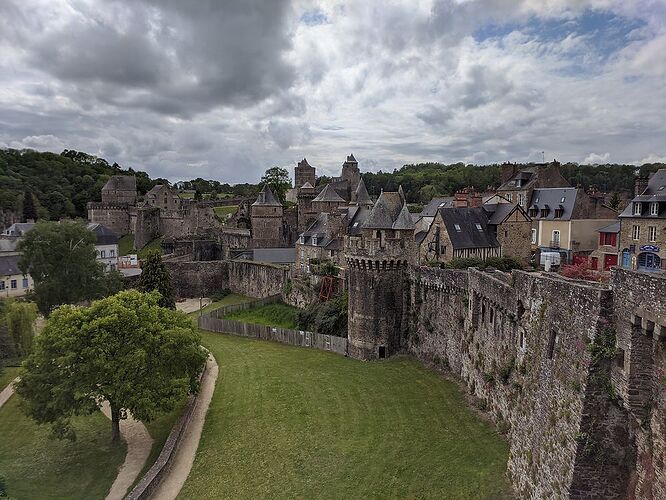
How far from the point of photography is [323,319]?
3591 centimetres

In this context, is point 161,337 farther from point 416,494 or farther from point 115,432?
point 416,494

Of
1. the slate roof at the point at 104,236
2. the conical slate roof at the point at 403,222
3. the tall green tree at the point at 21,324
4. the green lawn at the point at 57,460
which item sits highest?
the conical slate roof at the point at 403,222

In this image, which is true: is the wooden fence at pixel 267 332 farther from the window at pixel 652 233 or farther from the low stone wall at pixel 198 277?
the window at pixel 652 233

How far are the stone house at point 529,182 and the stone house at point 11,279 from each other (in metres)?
49.0

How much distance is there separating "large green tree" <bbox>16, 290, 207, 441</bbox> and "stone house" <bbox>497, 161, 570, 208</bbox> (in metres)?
36.1

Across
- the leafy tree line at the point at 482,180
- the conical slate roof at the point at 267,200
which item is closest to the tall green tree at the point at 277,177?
the leafy tree line at the point at 482,180

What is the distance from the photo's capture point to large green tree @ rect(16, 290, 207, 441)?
22172mm

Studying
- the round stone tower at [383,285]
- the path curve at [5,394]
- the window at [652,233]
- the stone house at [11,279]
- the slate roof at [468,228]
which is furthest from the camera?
the stone house at [11,279]

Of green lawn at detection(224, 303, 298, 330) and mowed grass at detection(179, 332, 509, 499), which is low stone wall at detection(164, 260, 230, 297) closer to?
green lawn at detection(224, 303, 298, 330)

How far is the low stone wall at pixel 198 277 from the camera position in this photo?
55656mm

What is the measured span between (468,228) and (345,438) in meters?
22.5

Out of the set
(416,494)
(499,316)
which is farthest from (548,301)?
(416,494)

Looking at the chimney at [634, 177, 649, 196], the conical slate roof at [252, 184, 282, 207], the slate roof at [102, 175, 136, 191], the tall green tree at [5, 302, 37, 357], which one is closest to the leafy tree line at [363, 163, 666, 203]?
the conical slate roof at [252, 184, 282, 207]

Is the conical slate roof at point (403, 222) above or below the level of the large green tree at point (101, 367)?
above
